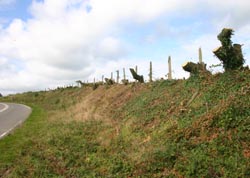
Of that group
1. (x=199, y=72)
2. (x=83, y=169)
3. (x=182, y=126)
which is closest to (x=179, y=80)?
(x=199, y=72)

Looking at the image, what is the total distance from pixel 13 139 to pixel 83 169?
7.35 m

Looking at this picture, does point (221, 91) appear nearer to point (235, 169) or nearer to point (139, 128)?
point (139, 128)


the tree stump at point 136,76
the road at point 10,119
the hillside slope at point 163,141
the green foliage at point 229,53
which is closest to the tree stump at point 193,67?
the hillside slope at point 163,141

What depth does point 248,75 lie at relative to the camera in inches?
565

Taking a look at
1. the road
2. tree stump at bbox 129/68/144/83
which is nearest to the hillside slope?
the road

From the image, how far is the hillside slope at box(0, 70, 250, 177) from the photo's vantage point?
10.5 m

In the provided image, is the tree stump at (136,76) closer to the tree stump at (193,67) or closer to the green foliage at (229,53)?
the tree stump at (193,67)

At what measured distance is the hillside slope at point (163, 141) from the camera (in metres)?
10.5

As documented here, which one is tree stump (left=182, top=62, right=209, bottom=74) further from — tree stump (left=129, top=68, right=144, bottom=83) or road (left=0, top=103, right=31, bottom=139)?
road (left=0, top=103, right=31, bottom=139)

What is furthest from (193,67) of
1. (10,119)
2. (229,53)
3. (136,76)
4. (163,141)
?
(10,119)

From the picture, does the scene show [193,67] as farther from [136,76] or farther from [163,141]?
[136,76]

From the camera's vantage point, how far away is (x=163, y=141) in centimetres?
1234

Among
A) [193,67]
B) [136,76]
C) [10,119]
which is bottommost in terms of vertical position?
[10,119]

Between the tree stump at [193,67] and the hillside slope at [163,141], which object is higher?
the tree stump at [193,67]
